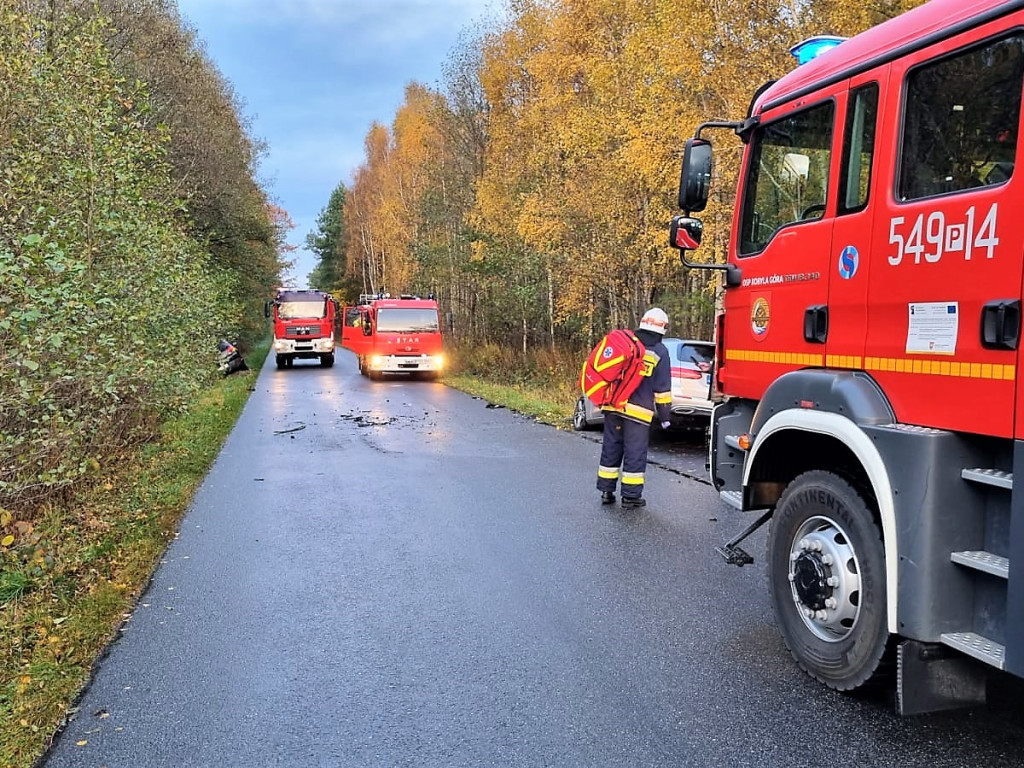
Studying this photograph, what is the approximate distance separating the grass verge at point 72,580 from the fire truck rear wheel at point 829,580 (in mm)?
3213

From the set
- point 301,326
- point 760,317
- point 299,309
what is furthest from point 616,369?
point 299,309

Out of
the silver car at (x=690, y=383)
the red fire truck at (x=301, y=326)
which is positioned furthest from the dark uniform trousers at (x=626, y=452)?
the red fire truck at (x=301, y=326)

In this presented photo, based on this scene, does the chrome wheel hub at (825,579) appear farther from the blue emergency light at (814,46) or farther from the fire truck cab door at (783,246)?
the blue emergency light at (814,46)

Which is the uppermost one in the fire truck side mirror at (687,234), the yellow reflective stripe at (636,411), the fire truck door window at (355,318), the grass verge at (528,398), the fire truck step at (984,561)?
the fire truck side mirror at (687,234)

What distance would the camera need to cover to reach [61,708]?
3.43 metres

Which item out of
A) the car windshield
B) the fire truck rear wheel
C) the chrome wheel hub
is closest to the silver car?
the car windshield

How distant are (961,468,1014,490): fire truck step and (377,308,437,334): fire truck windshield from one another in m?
21.9

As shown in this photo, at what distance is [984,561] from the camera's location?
278 centimetres

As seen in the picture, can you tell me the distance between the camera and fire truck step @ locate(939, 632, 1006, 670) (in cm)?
271

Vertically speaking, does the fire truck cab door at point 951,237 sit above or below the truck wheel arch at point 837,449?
above

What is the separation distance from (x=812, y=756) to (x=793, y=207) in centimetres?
246

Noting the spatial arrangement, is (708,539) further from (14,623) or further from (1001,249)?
(14,623)

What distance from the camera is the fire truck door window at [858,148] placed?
3402mm

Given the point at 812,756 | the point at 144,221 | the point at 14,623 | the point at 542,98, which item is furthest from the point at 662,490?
the point at 542,98
